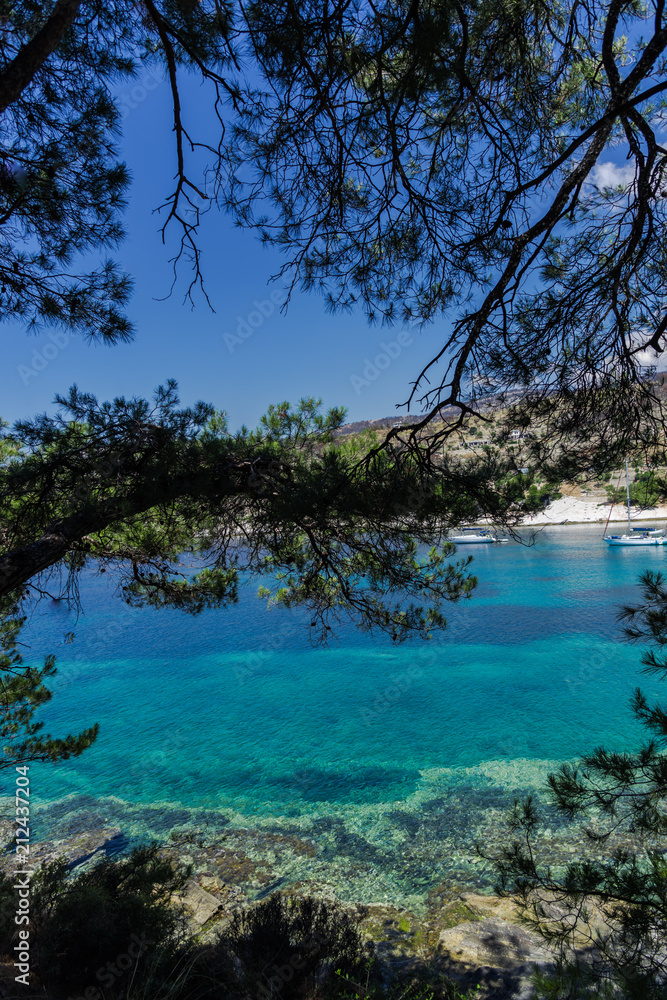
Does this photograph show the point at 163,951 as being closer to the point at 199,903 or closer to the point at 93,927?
the point at 93,927

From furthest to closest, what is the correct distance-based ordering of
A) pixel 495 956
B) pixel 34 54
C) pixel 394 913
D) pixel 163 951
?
pixel 394 913 → pixel 495 956 → pixel 163 951 → pixel 34 54

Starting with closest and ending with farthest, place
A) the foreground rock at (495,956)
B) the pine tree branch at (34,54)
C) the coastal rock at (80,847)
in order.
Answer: the pine tree branch at (34,54), the foreground rock at (495,956), the coastal rock at (80,847)

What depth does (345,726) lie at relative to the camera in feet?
30.3

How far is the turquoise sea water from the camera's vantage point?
6117 millimetres

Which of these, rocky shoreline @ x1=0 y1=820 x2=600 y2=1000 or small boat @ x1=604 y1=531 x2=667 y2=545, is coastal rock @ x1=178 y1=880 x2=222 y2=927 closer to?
rocky shoreline @ x1=0 y1=820 x2=600 y2=1000

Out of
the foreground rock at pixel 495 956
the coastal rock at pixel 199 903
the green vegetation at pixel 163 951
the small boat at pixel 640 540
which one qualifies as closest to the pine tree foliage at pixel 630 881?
the green vegetation at pixel 163 951

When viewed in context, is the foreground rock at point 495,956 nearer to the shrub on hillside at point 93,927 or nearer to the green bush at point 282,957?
the green bush at point 282,957

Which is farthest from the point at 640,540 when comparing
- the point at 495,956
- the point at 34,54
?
the point at 34,54

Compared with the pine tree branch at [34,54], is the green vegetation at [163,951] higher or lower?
lower

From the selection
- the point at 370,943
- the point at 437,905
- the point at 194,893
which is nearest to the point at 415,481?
the point at 370,943

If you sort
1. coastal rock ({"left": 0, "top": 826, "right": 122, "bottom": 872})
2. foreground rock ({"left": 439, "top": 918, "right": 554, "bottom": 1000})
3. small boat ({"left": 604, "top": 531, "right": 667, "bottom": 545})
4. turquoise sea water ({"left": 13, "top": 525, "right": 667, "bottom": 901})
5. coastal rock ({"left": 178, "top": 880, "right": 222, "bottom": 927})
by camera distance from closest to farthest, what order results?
foreground rock ({"left": 439, "top": 918, "right": 554, "bottom": 1000}), coastal rock ({"left": 178, "top": 880, "right": 222, "bottom": 927}), coastal rock ({"left": 0, "top": 826, "right": 122, "bottom": 872}), turquoise sea water ({"left": 13, "top": 525, "right": 667, "bottom": 901}), small boat ({"left": 604, "top": 531, "right": 667, "bottom": 545})

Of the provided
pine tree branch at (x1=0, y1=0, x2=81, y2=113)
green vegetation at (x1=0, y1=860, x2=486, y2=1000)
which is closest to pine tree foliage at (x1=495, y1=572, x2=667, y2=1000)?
green vegetation at (x1=0, y1=860, x2=486, y2=1000)

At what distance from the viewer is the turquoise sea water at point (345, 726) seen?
20.1ft

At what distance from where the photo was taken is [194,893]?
4.70 m
